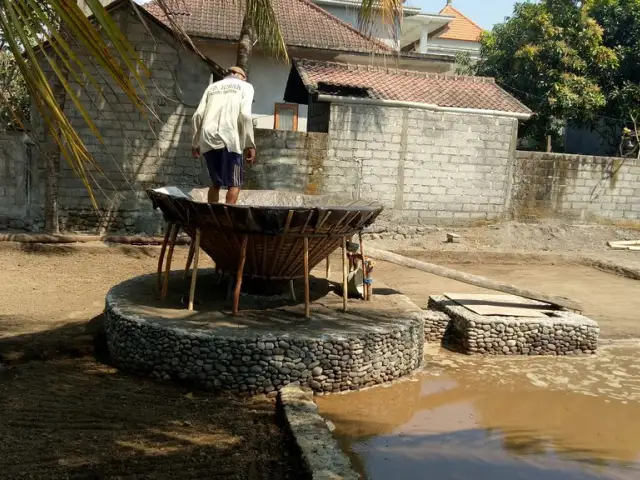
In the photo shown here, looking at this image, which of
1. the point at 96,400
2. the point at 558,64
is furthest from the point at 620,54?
the point at 96,400

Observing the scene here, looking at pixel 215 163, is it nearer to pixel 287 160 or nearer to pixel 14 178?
pixel 287 160

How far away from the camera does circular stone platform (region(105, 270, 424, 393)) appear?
187 inches

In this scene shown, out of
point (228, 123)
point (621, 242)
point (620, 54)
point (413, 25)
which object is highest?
point (413, 25)

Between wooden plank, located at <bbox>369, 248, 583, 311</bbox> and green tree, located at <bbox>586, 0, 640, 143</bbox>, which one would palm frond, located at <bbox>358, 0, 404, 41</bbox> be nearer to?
wooden plank, located at <bbox>369, 248, 583, 311</bbox>

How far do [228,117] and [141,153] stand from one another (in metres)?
5.24

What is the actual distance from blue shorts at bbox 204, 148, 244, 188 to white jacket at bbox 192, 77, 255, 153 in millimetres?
103

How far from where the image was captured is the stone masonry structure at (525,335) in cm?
642

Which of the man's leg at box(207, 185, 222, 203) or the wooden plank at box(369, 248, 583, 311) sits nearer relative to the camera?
the man's leg at box(207, 185, 222, 203)

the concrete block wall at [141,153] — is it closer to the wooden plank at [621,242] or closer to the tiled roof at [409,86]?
the tiled roof at [409,86]

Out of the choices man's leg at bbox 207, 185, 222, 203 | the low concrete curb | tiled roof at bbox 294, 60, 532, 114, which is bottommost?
the low concrete curb

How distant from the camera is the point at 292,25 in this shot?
16.1 metres

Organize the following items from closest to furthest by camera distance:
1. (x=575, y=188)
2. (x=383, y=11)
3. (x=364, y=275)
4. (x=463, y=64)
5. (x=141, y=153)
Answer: (x=364, y=275)
(x=383, y=11)
(x=141, y=153)
(x=575, y=188)
(x=463, y=64)

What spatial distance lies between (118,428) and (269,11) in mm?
6393

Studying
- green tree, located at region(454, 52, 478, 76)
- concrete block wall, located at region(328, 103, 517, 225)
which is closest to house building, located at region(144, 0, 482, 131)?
concrete block wall, located at region(328, 103, 517, 225)
